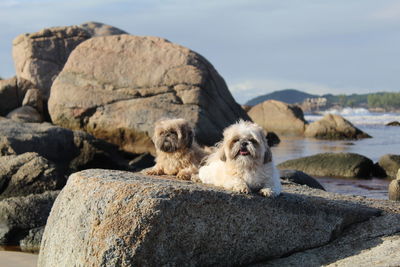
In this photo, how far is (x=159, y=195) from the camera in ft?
19.5

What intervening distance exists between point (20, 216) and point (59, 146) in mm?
5295

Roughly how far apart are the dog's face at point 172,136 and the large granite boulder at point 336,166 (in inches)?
346

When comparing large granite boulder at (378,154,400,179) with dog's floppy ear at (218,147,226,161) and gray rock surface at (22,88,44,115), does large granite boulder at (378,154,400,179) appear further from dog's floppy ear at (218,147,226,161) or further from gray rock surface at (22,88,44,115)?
gray rock surface at (22,88,44,115)

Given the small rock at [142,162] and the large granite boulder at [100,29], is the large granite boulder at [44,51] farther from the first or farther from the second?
the small rock at [142,162]

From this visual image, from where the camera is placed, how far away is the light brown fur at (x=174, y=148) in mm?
8203

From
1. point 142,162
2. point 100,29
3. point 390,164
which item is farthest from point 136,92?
point 100,29

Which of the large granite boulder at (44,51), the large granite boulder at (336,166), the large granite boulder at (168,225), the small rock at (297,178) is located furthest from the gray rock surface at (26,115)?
the large granite boulder at (168,225)

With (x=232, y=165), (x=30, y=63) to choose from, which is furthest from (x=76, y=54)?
(x=232, y=165)

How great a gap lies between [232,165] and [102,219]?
159cm

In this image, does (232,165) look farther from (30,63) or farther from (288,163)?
(30,63)

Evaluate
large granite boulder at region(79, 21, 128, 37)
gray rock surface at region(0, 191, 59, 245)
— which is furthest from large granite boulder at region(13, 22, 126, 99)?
gray rock surface at region(0, 191, 59, 245)

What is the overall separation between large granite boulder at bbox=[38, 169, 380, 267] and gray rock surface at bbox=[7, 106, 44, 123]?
15773mm

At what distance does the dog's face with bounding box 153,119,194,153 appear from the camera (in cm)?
820

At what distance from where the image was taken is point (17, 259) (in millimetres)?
8391
